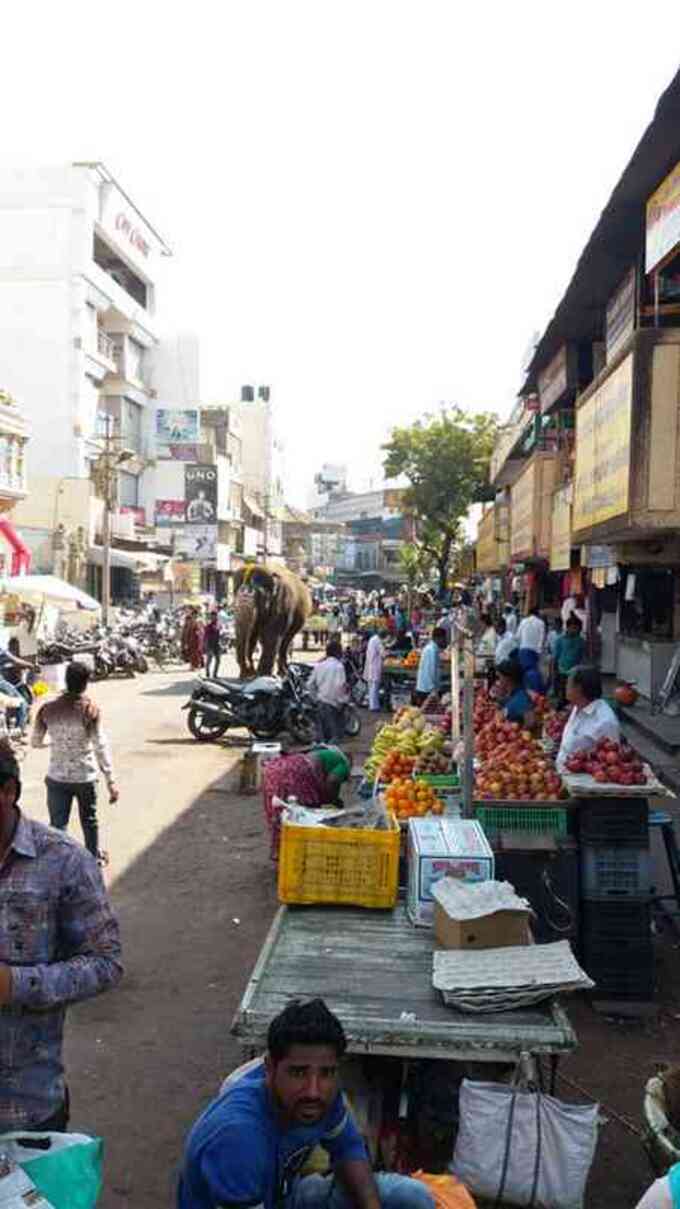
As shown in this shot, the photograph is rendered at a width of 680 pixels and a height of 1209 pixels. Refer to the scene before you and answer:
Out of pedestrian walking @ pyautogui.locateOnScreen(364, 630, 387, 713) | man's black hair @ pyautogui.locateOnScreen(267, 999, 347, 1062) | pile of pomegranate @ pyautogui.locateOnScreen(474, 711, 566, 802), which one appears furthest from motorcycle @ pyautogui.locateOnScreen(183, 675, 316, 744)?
man's black hair @ pyautogui.locateOnScreen(267, 999, 347, 1062)

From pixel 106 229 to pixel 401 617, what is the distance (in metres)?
32.4

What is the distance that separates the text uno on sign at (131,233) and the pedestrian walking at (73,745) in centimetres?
5361

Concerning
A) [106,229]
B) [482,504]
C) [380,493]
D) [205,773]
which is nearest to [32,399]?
[106,229]

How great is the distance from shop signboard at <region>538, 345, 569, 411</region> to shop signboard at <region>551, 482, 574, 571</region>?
178cm

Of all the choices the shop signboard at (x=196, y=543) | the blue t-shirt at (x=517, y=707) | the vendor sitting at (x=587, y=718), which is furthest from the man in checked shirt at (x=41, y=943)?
the shop signboard at (x=196, y=543)

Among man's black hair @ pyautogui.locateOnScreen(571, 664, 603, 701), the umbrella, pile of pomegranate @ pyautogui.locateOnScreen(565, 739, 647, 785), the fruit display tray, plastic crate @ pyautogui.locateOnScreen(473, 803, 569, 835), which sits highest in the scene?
the umbrella

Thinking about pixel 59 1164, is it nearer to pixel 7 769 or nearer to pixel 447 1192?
pixel 7 769

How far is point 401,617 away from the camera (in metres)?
32.8

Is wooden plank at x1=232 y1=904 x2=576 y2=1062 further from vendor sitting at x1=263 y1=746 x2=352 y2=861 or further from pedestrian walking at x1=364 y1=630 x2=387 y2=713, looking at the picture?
pedestrian walking at x1=364 y1=630 x2=387 y2=713

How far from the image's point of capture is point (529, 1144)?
3730mm

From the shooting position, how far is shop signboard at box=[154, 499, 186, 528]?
57656mm

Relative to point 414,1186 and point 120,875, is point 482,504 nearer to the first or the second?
point 120,875

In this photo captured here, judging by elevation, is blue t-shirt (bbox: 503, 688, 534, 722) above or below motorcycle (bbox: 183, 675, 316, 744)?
above

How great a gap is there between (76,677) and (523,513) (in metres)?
15.5
